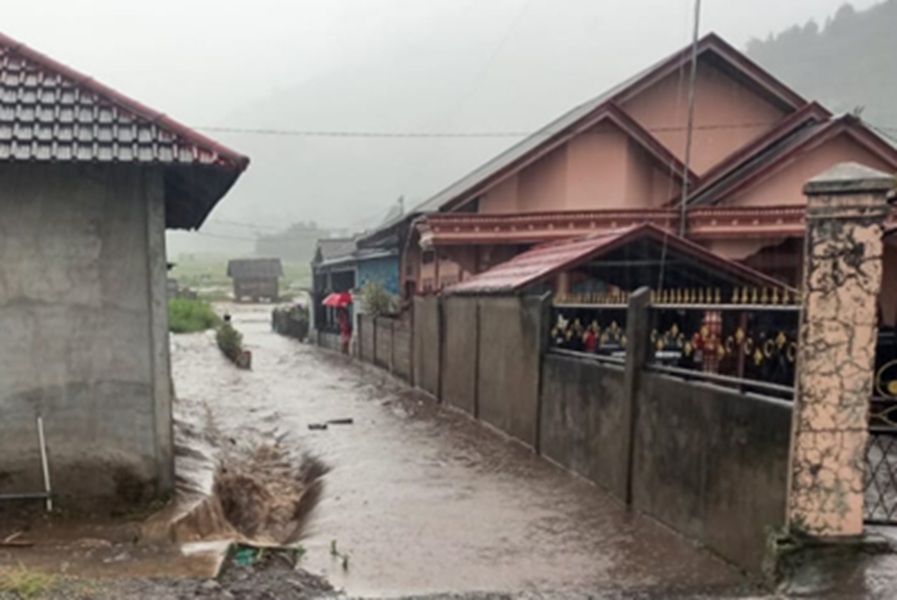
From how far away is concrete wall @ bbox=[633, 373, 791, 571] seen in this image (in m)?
5.26

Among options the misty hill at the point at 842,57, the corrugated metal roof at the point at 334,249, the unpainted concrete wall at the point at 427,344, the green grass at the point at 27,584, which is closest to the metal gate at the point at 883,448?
the green grass at the point at 27,584

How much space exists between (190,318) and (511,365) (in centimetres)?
2969

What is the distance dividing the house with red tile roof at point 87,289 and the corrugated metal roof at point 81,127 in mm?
15

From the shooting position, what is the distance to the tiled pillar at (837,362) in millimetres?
4902

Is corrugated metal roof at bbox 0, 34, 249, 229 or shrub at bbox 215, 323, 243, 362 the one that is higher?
corrugated metal roof at bbox 0, 34, 249, 229

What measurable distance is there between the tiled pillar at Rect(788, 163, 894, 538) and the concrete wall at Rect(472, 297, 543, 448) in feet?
17.1

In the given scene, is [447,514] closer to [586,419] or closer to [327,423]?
[586,419]

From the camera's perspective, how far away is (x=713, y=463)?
5.93 metres

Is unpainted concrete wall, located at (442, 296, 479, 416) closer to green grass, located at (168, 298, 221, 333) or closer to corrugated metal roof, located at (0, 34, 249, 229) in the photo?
corrugated metal roof, located at (0, 34, 249, 229)

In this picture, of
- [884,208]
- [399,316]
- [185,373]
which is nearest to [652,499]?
[884,208]

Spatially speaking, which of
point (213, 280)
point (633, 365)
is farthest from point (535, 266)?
point (213, 280)

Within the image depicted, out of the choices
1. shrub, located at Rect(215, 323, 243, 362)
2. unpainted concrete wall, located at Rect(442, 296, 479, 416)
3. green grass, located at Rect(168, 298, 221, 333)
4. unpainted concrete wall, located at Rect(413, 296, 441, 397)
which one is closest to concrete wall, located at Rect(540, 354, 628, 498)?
unpainted concrete wall, located at Rect(442, 296, 479, 416)

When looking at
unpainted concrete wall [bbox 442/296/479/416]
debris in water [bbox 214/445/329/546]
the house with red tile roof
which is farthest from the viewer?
unpainted concrete wall [bbox 442/296/479/416]

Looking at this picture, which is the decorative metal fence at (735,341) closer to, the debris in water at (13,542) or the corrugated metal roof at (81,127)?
the corrugated metal roof at (81,127)
